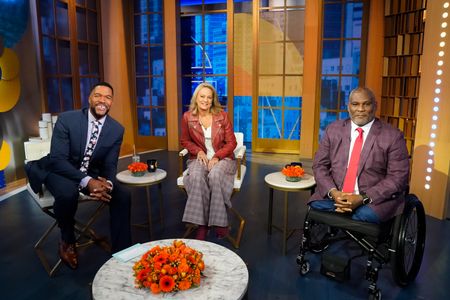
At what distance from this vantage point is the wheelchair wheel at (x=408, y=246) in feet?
7.00

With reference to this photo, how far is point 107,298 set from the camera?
1.57 metres

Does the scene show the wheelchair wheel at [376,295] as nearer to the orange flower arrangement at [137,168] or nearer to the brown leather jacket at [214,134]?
the brown leather jacket at [214,134]

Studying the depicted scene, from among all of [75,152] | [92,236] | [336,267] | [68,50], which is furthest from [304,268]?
[68,50]

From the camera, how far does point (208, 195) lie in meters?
2.90

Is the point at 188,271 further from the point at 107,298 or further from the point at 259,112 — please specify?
the point at 259,112

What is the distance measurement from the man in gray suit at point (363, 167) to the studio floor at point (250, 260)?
486mm

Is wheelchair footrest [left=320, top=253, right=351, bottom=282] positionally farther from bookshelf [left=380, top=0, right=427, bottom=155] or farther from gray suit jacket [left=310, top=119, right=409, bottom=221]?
bookshelf [left=380, top=0, right=427, bottom=155]

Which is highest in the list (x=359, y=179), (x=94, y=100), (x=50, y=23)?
(x=50, y=23)

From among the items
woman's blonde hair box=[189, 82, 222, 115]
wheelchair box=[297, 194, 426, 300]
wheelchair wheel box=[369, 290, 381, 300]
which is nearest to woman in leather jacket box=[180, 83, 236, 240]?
woman's blonde hair box=[189, 82, 222, 115]

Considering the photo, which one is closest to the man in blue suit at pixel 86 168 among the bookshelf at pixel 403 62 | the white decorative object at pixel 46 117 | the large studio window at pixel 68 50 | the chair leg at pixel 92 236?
the chair leg at pixel 92 236

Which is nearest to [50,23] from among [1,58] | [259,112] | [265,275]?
[1,58]

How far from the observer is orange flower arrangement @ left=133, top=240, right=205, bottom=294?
5.20ft

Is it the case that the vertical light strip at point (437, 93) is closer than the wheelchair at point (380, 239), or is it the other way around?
the wheelchair at point (380, 239)

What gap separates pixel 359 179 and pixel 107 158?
179 centimetres
